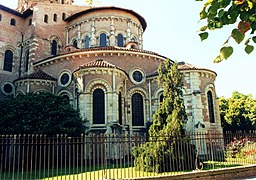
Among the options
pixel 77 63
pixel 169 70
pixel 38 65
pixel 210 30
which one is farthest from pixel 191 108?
pixel 210 30

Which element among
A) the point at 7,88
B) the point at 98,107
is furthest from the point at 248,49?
the point at 7,88

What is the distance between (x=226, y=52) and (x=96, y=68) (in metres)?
17.0

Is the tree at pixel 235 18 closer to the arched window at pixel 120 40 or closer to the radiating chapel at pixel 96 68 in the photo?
the radiating chapel at pixel 96 68

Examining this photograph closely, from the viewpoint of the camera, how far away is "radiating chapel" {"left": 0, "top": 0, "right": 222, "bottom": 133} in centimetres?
1973

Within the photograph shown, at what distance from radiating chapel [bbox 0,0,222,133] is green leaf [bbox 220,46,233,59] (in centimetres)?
1611

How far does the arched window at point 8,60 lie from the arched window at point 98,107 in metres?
12.3

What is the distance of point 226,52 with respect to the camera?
311cm

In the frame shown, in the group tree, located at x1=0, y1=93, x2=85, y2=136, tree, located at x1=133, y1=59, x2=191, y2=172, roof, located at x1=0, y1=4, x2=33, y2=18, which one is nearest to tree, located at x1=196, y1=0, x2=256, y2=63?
tree, located at x1=133, y1=59, x2=191, y2=172

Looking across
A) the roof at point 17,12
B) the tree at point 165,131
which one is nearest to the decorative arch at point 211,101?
the tree at point 165,131

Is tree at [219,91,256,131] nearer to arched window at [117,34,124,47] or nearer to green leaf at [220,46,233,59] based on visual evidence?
arched window at [117,34,124,47]

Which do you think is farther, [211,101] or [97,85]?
[211,101]

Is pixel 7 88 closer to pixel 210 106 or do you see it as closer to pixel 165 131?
pixel 165 131

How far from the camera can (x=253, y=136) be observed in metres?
13.4

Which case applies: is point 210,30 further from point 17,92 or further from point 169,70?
point 17,92
